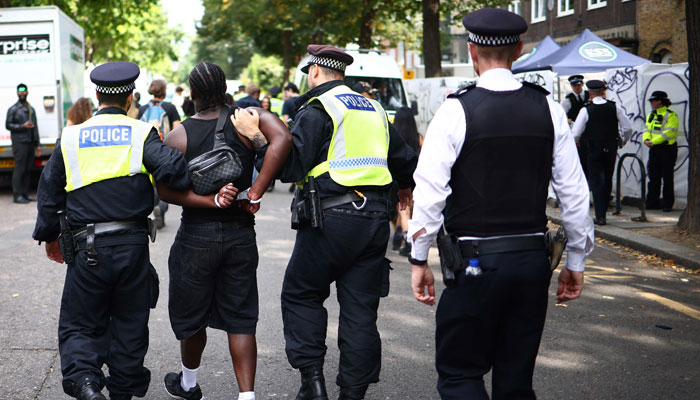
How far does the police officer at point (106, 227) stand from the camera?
3.99m

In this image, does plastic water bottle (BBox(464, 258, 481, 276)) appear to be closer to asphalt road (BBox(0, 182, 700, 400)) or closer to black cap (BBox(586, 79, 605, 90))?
asphalt road (BBox(0, 182, 700, 400))

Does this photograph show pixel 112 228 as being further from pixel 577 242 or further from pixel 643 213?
pixel 643 213

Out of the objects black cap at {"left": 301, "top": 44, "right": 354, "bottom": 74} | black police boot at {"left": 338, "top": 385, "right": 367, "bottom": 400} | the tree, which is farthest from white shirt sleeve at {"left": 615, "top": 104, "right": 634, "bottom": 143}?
black police boot at {"left": 338, "top": 385, "right": 367, "bottom": 400}

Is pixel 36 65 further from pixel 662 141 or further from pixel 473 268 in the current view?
pixel 473 268

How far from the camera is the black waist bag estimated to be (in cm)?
407

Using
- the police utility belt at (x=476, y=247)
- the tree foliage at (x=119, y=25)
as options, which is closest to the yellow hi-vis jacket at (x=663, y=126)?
the police utility belt at (x=476, y=247)

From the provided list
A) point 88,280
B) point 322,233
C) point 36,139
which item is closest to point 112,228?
point 88,280

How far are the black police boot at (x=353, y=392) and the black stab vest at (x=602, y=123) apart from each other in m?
8.06

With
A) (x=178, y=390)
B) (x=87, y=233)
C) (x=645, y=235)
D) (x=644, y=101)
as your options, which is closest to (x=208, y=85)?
(x=87, y=233)

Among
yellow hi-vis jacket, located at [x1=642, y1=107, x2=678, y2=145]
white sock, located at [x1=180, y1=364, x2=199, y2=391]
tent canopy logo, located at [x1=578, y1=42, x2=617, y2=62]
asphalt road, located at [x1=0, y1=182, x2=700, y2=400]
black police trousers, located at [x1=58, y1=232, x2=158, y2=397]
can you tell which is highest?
tent canopy logo, located at [x1=578, y1=42, x2=617, y2=62]

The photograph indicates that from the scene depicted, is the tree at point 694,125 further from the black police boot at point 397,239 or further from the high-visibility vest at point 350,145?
the high-visibility vest at point 350,145

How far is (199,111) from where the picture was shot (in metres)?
4.23

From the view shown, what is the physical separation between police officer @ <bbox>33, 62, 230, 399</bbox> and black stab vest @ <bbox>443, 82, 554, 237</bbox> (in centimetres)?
140

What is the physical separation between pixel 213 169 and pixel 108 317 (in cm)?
92
